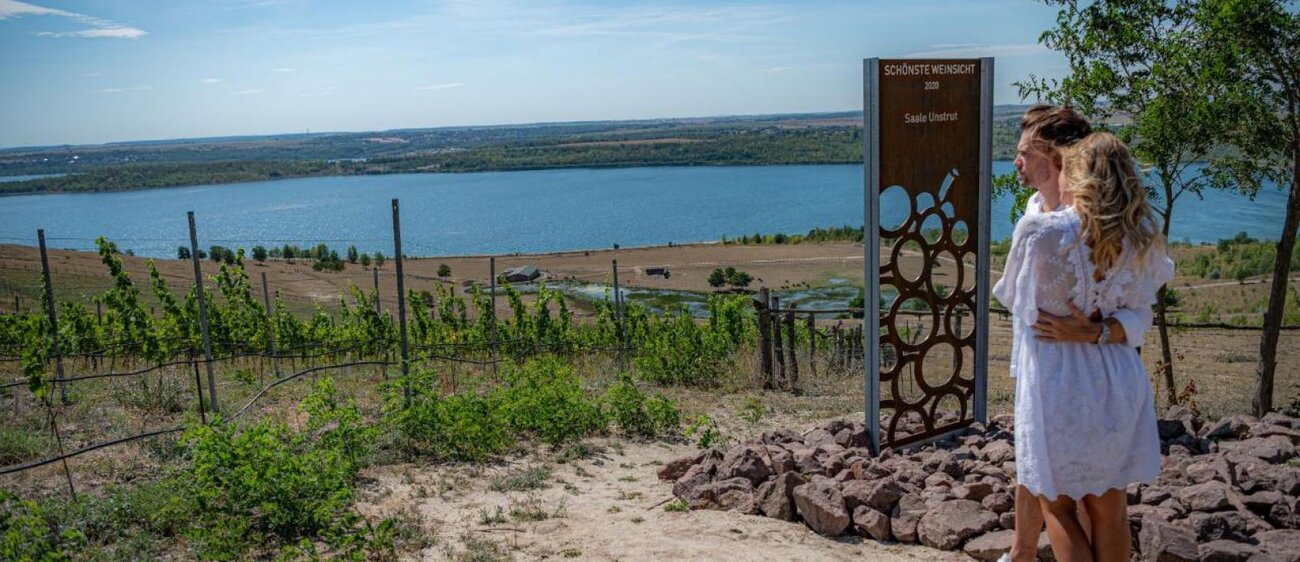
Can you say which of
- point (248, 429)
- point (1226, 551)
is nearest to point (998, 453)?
point (1226, 551)

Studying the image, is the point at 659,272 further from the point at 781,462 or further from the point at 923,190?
the point at 781,462

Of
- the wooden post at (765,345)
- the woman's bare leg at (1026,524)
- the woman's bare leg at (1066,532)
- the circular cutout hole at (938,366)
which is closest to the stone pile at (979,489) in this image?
the woman's bare leg at (1026,524)

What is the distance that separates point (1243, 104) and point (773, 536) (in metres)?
5.77

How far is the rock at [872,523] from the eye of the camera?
4.98m

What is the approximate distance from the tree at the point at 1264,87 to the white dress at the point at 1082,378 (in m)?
5.44

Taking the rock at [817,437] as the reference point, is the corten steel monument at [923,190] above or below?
above

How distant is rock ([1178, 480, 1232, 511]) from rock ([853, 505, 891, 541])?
58.5 inches

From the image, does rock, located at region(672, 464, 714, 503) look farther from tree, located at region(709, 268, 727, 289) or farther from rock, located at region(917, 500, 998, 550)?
tree, located at region(709, 268, 727, 289)

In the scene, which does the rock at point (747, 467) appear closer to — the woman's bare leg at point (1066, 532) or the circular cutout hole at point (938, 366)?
the woman's bare leg at point (1066, 532)

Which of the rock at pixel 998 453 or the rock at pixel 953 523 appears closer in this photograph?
the rock at pixel 953 523

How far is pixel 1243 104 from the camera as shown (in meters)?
7.77

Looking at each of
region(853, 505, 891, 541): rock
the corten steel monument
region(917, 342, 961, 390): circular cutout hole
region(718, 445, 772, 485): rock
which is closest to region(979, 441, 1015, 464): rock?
the corten steel monument

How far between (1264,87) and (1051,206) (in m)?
6.13

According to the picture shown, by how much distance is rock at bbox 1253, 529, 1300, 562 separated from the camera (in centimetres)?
420
